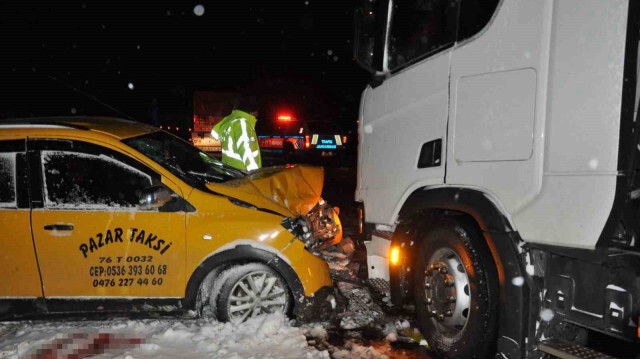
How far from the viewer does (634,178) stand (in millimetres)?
2625

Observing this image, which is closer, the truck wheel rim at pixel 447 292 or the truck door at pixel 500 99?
the truck door at pixel 500 99

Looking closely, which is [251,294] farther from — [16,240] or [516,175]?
[516,175]

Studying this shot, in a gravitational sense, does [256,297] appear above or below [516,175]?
below

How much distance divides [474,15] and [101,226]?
10.8 ft

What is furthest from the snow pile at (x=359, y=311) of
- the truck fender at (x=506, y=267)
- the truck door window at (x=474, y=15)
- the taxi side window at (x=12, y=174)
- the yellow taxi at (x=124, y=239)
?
the taxi side window at (x=12, y=174)

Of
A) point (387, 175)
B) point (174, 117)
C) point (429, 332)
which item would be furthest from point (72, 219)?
point (174, 117)

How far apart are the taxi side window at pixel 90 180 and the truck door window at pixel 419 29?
2403mm

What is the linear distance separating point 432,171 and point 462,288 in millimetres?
877

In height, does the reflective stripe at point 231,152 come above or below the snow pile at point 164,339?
above

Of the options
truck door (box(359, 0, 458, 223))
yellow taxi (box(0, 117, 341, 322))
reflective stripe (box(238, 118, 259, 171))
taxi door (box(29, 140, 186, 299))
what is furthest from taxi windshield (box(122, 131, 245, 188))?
truck door (box(359, 0, 458, 223))

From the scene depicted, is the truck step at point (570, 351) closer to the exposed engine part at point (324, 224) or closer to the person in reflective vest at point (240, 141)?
the exposed engine part at point (324, 224)

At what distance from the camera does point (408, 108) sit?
3.89 m

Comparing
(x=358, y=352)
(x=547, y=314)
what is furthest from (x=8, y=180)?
(x=547, y=314)

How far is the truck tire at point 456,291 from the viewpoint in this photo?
321cm
